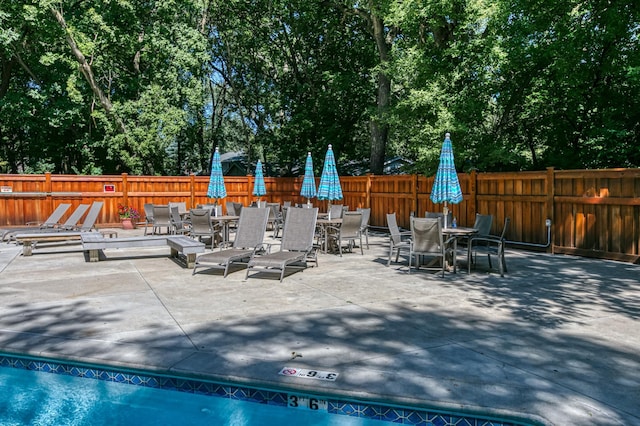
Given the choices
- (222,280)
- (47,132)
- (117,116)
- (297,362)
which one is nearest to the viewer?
(297,362)

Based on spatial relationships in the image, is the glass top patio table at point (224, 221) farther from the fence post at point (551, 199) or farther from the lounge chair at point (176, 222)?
the fence post at point (551, 199)

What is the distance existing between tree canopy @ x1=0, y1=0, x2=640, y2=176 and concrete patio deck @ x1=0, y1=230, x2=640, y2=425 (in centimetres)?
824

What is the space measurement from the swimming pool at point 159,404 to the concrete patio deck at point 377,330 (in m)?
0.08

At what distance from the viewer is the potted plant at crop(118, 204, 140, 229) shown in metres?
16.3

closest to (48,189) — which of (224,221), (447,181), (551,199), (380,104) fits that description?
(224,221)

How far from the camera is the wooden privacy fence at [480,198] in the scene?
9523mm

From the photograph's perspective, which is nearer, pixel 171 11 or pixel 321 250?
pixel 321 250

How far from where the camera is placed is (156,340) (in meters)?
4.45

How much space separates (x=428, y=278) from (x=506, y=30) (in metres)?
9.74

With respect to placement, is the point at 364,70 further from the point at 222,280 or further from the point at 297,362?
the point at 297,362

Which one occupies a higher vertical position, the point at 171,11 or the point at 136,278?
the point at 171,11

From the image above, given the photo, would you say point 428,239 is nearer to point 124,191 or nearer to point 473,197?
point 473,197

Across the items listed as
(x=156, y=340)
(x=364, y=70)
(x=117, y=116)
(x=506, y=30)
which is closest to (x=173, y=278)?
(x=156, y=340)

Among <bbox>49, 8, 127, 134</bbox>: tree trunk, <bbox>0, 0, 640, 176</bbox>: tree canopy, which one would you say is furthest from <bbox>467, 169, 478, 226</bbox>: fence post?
<bbox>49, 8, 127, 134</bbox>: tree trunk
